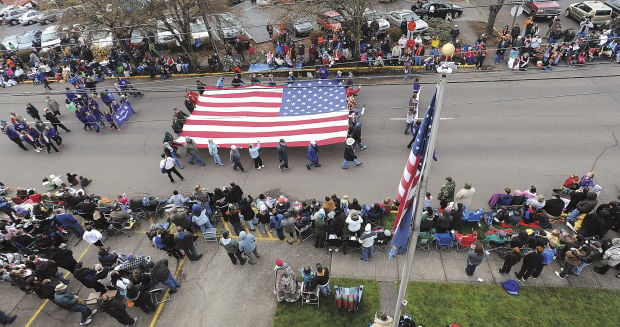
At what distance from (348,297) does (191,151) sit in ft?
28.7

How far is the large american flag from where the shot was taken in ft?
47.8

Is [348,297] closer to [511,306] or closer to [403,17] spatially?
[511,306]

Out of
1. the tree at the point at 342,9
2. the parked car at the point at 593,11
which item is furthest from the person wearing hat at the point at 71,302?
the parked car at the point at 593,11

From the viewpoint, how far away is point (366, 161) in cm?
1428

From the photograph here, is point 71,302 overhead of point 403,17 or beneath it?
beneath

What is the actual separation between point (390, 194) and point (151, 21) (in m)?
17.7

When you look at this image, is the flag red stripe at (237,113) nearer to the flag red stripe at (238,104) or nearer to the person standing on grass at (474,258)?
the flag red stripe at (238,104)

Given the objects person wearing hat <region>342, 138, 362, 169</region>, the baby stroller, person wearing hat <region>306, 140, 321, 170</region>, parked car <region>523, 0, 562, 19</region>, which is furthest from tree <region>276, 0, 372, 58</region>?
the baby stroller

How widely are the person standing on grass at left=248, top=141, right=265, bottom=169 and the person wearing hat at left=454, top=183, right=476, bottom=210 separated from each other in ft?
23.5

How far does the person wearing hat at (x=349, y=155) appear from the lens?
1333cm

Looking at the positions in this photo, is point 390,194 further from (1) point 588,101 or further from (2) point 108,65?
(2) point 108,65

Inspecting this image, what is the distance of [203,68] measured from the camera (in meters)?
23.5

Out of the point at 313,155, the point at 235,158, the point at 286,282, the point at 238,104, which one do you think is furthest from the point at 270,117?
the point at 286,282

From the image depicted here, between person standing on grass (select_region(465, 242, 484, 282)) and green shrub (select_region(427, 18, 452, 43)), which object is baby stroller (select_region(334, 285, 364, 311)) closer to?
person standing on grass (select_region(465, 242, 484, 282))
